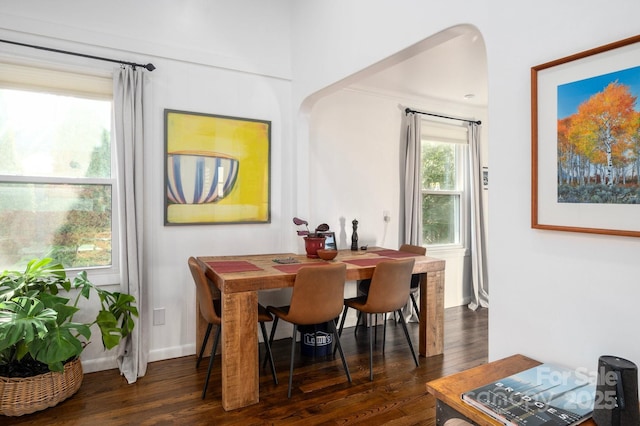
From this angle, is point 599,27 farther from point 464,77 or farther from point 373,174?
point 373,174

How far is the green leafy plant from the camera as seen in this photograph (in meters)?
2.22

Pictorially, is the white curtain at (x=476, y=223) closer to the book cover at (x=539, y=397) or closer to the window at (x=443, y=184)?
the window at (x=443, y=184)

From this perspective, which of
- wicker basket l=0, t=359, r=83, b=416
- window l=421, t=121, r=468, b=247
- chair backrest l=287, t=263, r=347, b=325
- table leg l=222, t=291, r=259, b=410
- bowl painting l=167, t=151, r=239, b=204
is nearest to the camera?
wicker basket l=0, t=359, r=83, b=416

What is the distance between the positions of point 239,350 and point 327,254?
1055 mm

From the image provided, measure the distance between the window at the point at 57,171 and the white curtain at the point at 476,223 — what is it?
4155 millimetres

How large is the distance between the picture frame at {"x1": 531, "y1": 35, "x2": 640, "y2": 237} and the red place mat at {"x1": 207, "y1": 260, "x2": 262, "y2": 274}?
1.94 meters

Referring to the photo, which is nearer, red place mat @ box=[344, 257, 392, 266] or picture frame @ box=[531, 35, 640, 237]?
picture frame @ box=[531, 35, 640, 237]

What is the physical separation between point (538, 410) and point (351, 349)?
247 centimetres

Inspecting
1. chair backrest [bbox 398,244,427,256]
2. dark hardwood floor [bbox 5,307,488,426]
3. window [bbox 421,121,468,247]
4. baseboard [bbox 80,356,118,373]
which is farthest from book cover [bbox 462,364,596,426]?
window [bbox 421,121,468,247]

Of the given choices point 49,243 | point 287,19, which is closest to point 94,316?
point 49,243

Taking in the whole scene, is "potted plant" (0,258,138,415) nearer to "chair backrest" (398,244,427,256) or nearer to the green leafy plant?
the green leafy plant

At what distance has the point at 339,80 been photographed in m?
2.96

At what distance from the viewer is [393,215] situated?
4.63 metres

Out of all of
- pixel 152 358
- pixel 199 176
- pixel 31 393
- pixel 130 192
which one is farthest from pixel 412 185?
pixel 31 393
